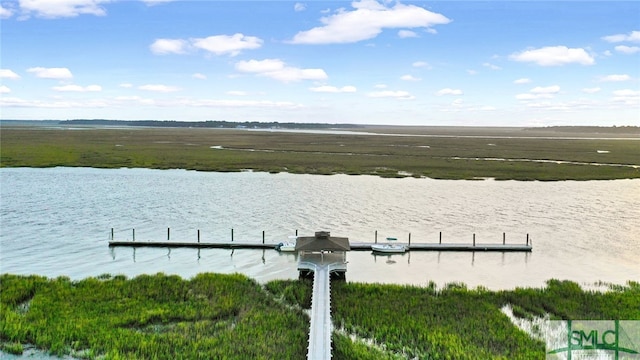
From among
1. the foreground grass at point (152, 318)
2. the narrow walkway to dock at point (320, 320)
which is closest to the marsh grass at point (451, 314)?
the narrow walkway to dock at point (320, 320)

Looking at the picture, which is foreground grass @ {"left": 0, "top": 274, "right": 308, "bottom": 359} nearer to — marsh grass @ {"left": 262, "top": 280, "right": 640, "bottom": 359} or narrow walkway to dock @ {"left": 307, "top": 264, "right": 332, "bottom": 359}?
narrow walkway to dock @ {"left": 307, "top": 264, "right": 332, "bottom": 359}

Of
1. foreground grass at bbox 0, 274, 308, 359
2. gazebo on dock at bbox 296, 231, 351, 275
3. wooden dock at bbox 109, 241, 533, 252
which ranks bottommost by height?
foreground grass at bbox 0, 274, 308, 359

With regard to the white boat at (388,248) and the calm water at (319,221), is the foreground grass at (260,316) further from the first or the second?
the white boat at (388,248)

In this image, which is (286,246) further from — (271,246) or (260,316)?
(260,316)

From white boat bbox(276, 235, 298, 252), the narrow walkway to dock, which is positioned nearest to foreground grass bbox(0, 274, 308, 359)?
the narrow walkway to dock

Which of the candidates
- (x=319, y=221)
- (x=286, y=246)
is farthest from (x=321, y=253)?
(x=319, y=221)

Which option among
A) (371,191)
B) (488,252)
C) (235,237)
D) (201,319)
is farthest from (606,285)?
(371,191)
